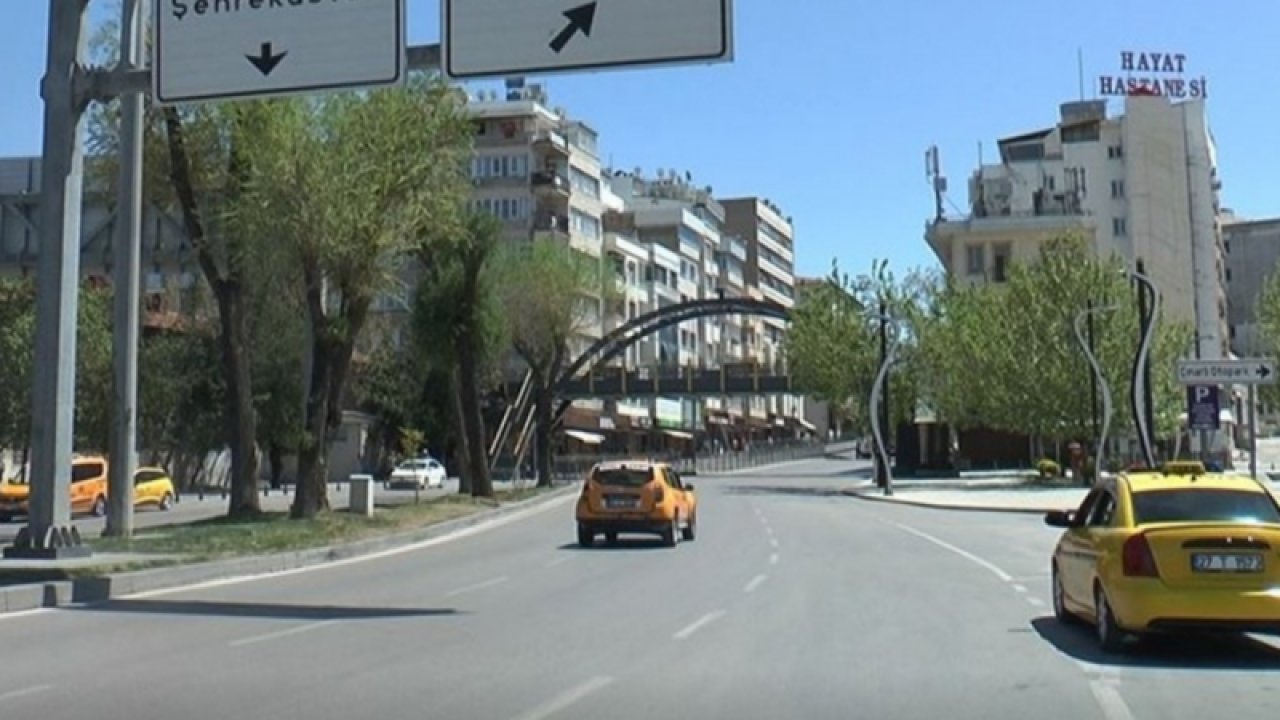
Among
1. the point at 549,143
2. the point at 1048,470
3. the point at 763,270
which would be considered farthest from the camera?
the point at 763,270

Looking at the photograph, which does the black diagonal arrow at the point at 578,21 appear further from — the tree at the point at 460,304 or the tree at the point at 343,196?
the tree at the point at 460,304

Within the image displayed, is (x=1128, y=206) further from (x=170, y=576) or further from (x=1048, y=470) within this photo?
(x=170, y=576)

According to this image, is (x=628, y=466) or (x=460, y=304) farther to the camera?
(x=460, y=304)

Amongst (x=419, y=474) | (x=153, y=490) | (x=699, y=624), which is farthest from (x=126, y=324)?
(x=419, y=474)

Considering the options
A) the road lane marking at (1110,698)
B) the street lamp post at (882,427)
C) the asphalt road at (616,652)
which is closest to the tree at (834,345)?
the street lamp post at (882,427)

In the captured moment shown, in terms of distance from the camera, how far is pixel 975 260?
341ft

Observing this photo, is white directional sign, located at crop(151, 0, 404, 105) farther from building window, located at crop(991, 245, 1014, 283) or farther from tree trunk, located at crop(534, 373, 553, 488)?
building window, located at crop(991, 245, 1014, 283)

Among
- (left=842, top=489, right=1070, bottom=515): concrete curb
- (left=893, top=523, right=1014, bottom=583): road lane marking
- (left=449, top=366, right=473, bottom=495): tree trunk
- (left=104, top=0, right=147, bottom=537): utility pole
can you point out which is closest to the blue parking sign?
(left=842, top=489, right=1070, bottom=515): concrete curb

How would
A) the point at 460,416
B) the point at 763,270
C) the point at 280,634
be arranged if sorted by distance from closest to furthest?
the point at 280,634 → the point at 460,416 → the point at 763,270

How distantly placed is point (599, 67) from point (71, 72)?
30.2 feet

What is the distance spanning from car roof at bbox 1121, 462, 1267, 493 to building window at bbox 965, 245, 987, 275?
9293cm

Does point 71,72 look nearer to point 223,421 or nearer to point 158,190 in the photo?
point 158,190

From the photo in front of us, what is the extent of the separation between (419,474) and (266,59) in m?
51.2

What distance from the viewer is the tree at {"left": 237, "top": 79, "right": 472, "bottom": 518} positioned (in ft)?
95.3
